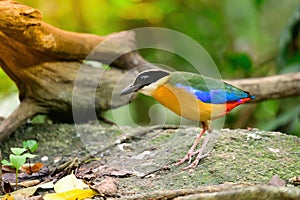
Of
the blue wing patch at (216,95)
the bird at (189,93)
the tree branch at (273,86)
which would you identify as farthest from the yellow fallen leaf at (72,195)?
the tree branch at (273,86)

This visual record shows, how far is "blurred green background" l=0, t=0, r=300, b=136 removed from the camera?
4898 millimetres

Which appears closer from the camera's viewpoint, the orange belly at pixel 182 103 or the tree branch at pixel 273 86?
the orange belly at pixel 182 103

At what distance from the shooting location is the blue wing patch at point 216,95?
236cm

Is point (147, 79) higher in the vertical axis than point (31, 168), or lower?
higher

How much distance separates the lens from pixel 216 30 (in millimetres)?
5605

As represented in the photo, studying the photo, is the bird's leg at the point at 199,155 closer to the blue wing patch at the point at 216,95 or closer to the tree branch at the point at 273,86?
the blue wing patch at the point at 216,95

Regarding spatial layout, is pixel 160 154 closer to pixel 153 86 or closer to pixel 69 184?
pixel 153 86

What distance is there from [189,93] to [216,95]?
13 cm

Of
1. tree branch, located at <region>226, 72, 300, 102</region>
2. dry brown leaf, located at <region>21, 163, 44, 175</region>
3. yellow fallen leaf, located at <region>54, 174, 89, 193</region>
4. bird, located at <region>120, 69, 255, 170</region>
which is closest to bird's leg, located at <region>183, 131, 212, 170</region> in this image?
bird, located at <region>120, 69, 255, 170</region>

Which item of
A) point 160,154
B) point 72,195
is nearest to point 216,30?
point 160,154

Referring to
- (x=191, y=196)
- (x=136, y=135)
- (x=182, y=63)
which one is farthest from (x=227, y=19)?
(x=191, y=196)

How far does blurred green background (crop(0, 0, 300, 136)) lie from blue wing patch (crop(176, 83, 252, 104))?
2.13 metres

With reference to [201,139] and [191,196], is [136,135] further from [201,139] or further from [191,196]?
[191,196]

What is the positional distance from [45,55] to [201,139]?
1031 mm
